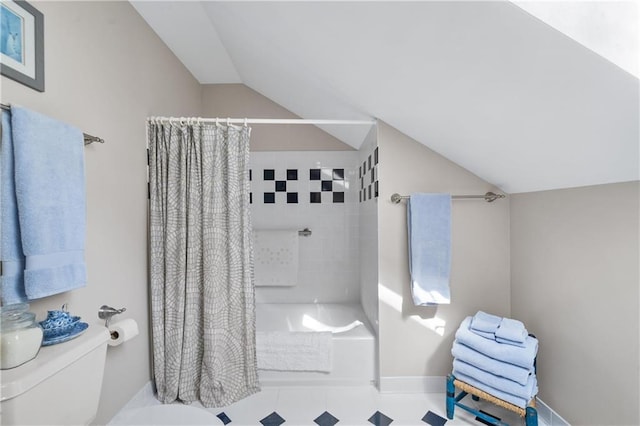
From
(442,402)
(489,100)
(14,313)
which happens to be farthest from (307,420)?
(489,100)

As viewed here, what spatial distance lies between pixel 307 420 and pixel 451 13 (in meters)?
2.06

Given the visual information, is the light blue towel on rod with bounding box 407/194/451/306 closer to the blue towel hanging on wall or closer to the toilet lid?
the toilet lid

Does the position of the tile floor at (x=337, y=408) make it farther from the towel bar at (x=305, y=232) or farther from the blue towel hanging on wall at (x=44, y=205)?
the towel bar at (x=305, y=232)

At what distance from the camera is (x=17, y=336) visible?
0.84 m

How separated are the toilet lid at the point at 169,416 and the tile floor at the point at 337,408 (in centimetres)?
46

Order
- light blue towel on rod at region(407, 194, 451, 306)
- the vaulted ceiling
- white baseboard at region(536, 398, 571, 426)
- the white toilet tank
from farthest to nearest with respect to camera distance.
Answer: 1. light blue towel on rod at region(407, 194, 451, 306)
2. white baseboard at region(536, 398, 571, 426)
3. the vaulted ceiling
4. the white toilet tank

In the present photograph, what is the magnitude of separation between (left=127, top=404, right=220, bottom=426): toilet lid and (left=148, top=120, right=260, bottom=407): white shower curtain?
0.52 m

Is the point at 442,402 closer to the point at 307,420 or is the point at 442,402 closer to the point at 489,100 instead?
the point at 307,420

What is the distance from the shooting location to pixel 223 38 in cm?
203

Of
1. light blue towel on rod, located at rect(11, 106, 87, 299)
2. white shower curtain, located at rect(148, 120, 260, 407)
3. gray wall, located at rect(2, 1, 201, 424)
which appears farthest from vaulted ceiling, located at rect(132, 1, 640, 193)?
light blue towel on rod, located at rect(11, 106, 87, 299)

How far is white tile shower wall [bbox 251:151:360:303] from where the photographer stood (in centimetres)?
280

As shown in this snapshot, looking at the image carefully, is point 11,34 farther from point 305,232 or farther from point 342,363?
point 342,363

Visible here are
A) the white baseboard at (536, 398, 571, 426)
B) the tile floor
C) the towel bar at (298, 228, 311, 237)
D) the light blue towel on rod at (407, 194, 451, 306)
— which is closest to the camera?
the white baseboard at (536, 398, 571, 426)

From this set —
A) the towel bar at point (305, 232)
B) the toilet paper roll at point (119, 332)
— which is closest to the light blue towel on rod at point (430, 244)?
the towel bar at point (305, 232)
